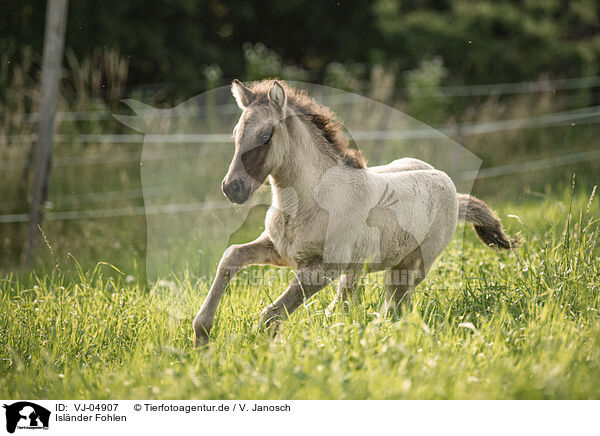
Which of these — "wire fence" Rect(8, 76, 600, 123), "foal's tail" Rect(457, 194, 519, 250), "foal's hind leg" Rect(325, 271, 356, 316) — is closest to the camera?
"foal's hind leg" Rect(325, 271, 356, 316)

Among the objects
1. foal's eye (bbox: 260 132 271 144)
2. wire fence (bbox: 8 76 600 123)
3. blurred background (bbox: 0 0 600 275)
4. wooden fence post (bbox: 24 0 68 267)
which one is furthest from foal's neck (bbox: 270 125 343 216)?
wire fence (bbox: 8 76 600 123)

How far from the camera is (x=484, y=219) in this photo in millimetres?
4590

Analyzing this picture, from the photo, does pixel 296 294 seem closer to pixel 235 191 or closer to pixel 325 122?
pixel 235 191

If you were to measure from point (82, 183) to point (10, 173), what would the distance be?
0.81 metres

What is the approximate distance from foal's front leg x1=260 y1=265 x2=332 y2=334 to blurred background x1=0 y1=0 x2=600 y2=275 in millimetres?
1021

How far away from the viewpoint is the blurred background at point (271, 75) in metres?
7.13

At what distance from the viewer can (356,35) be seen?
11234 millimetres

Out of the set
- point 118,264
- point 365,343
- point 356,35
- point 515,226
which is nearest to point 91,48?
point 356,35

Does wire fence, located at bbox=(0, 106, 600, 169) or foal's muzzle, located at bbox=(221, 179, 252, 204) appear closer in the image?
foal's muzzle, located at bbox=(221, 179, 252, 204)

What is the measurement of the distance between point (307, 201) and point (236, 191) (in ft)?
1.77

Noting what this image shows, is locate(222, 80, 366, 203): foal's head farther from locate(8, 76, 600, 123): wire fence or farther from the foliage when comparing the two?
locate(8, 76, 600, 123): wire fence

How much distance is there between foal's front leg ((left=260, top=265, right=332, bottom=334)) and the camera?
3.41 metres
